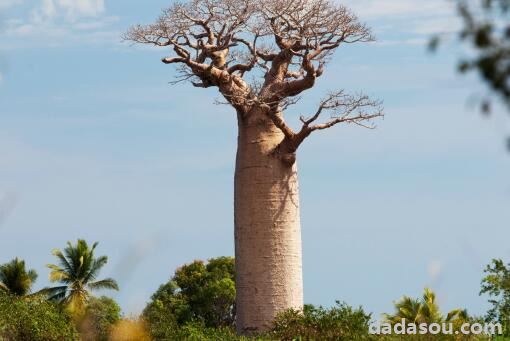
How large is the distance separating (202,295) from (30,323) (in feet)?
35.3

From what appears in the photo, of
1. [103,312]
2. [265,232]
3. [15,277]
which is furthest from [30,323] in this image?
[15,277]

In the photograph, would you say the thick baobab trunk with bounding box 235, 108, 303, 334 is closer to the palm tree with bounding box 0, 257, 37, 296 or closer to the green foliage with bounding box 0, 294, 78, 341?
the green foliage with bounding box 0, 294, 78, 341

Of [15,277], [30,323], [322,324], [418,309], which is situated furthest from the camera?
[15,277]

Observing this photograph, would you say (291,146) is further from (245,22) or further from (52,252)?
(52,252)

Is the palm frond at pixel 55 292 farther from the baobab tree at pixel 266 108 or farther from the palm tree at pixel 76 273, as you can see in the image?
the baobab tree at pixel 266 108

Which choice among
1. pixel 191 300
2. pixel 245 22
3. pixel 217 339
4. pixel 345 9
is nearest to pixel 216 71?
pixel 245 22

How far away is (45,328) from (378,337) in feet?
18.0

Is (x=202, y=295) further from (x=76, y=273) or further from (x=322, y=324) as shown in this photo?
(x=322, y=324)

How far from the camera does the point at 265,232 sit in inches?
559

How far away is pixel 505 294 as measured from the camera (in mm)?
12578

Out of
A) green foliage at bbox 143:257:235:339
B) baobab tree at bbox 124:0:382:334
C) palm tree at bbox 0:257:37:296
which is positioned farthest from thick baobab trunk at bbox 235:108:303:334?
palm tree at bbox 0:257:37:296

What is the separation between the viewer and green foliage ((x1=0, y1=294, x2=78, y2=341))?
14906 mm

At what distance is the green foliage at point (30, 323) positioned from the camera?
1491 centimetres

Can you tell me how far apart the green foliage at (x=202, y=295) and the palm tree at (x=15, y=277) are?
10.3 feet
